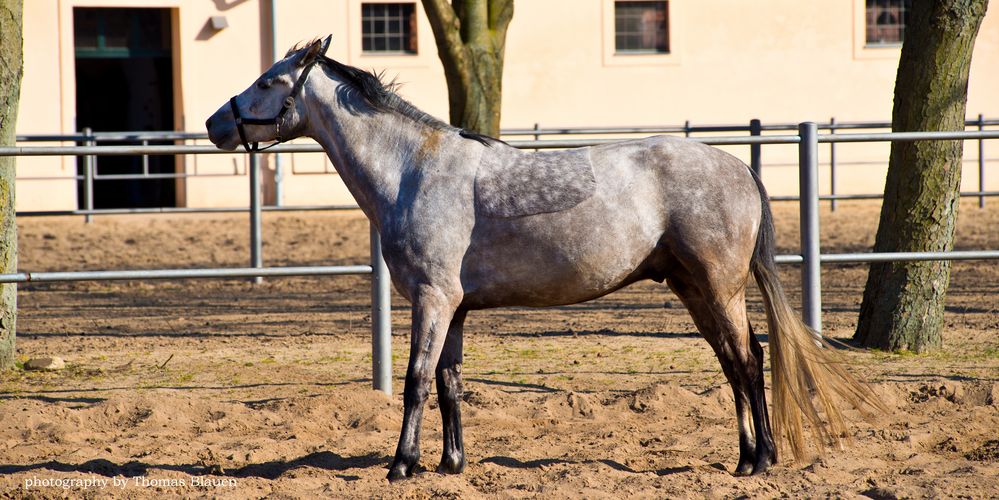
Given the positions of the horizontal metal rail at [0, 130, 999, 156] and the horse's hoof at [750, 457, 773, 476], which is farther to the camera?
the horizontal metal rail at [0, 130, 999, 156]

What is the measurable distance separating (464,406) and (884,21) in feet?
52.7

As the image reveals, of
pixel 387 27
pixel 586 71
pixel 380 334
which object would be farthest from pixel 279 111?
pixel 586 71

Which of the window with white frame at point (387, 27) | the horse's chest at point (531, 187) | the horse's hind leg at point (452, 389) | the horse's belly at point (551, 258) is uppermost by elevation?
the window with white frame at point (387, 27)

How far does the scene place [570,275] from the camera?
421cm

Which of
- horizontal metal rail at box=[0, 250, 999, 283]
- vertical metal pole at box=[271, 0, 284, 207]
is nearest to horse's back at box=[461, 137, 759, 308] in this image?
horizontal metal rail at box=[0, 250, 999, 283]

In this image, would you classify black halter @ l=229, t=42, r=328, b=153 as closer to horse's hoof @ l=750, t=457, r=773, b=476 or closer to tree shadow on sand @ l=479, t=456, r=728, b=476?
tree shadow on sand @ l=479, t=456, r=728, b=476

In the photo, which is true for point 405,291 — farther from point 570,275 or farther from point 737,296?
point 737,296

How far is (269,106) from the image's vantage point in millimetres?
4301

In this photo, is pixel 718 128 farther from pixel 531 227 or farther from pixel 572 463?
pixel 531 227

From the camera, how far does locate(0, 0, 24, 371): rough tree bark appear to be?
6176mm

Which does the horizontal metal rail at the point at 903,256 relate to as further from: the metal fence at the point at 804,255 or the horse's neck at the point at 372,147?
the horse's neck at the point at 372,147

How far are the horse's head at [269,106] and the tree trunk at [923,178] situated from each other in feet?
12.1

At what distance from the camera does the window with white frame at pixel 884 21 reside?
19203 millimetres

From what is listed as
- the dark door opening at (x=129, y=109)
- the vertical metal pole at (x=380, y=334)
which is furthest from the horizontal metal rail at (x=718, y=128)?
the dark door opening at (x=129, y=109)
